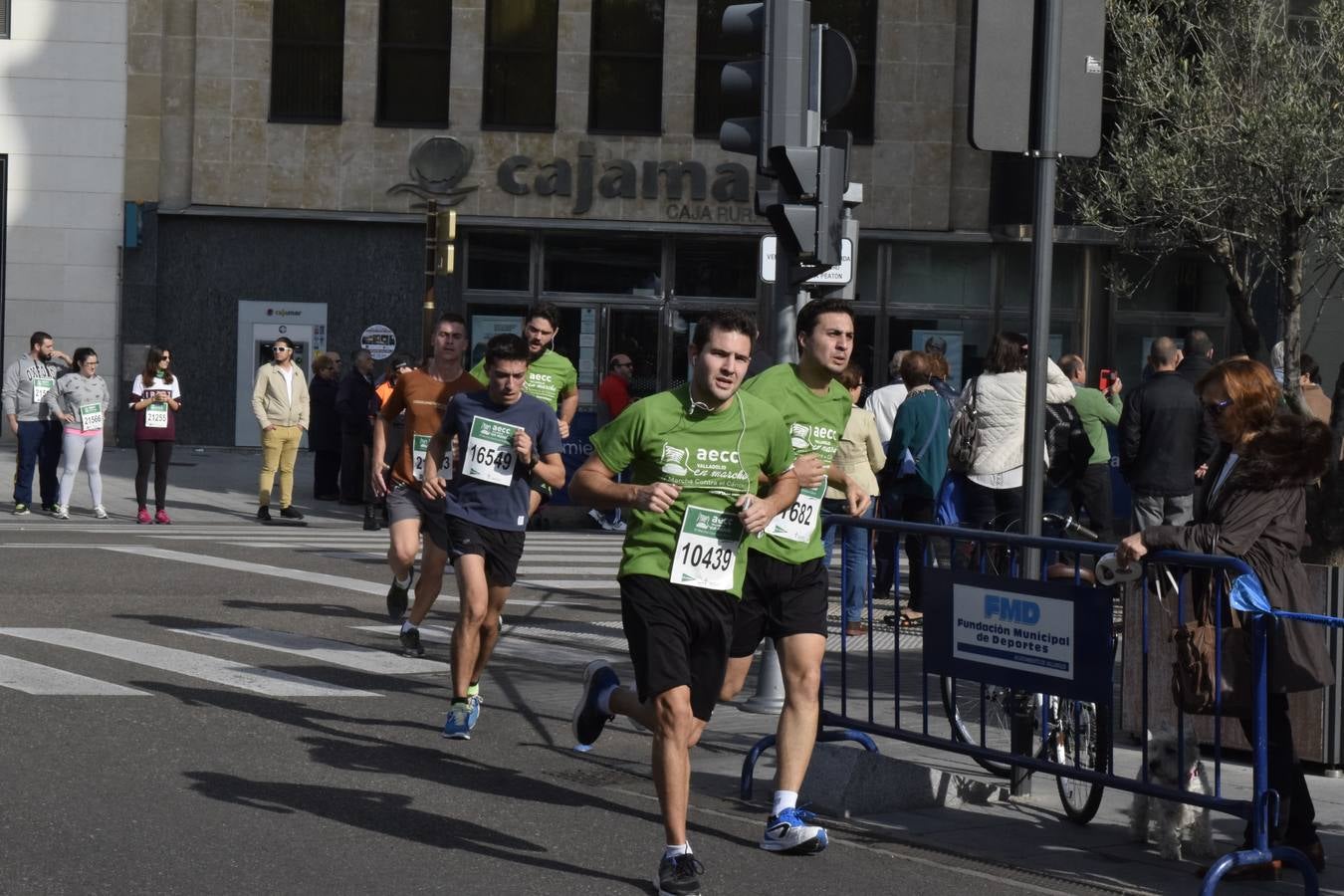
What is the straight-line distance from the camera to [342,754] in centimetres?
808

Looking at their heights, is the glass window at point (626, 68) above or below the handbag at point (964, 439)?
above

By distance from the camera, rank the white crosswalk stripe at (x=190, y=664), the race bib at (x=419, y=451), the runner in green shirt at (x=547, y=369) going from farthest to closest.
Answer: the runner in green shirt at (x=547, y=369), the race bib at (x=419, y=451), the white crosswalk stripe at (x=190, y=664)

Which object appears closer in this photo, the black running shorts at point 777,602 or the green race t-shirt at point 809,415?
the black running shorts at point 777,602

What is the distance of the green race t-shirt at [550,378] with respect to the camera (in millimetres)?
12008

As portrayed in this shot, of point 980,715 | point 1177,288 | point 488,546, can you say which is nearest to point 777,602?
point 980,715

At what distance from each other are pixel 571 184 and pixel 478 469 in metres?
20.7

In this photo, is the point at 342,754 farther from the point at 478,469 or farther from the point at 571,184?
the point at 571,184

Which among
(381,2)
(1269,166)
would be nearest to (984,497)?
(1269,166)

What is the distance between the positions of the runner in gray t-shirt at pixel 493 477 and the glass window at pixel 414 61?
20.9 meters

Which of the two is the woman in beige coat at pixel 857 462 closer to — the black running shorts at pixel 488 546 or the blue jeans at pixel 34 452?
the black running shorts at pixel 488 546

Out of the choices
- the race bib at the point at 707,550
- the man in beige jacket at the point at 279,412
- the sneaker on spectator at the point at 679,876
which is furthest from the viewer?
the man in beige jacket at the point at 279,412

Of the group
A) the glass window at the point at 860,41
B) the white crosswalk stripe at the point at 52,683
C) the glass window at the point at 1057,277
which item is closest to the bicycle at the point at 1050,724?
the white crosswalk stripe at the point at 52,683

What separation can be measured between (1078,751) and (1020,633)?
1.54 feet

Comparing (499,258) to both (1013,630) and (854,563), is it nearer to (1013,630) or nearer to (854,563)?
(854,563)
